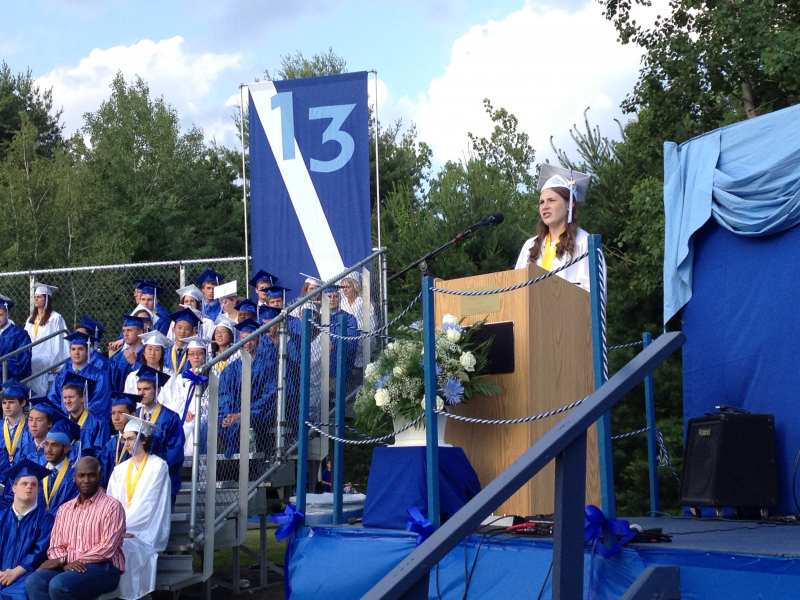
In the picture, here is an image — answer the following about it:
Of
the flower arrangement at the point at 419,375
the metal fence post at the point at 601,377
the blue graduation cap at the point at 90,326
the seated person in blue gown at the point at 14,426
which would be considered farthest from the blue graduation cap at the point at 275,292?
the metal fence post at the point at 601,377

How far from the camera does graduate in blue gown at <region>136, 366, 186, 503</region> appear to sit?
718cm

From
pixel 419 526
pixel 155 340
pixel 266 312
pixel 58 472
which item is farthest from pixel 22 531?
pixel 419 526

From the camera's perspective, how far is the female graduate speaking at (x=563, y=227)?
5039 mm

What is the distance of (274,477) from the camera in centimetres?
730

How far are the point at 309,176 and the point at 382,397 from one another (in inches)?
191

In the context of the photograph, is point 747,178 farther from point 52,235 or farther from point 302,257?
point 52,235

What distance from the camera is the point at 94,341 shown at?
995cm

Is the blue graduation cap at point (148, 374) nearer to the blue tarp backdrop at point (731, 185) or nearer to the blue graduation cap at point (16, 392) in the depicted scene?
the blue graduation cap at point (16, 392)

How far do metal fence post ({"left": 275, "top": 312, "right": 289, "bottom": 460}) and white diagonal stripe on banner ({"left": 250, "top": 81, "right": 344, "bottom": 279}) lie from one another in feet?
6.10

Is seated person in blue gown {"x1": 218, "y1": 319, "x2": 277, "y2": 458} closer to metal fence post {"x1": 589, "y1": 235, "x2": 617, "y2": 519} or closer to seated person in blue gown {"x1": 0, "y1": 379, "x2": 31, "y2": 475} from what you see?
seated person in blue gown {"x1": 0, "y1": 379, "x2": 31, "y2": 475}

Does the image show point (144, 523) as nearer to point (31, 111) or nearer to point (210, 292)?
point (210, 292)

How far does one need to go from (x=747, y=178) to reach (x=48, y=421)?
6163mm

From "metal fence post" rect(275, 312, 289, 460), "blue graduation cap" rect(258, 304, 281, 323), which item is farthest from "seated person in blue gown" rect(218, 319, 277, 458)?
"blue graduation cap" rect(258, 304, 281, 323)

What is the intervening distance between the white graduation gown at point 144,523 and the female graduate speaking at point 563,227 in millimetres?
3391
